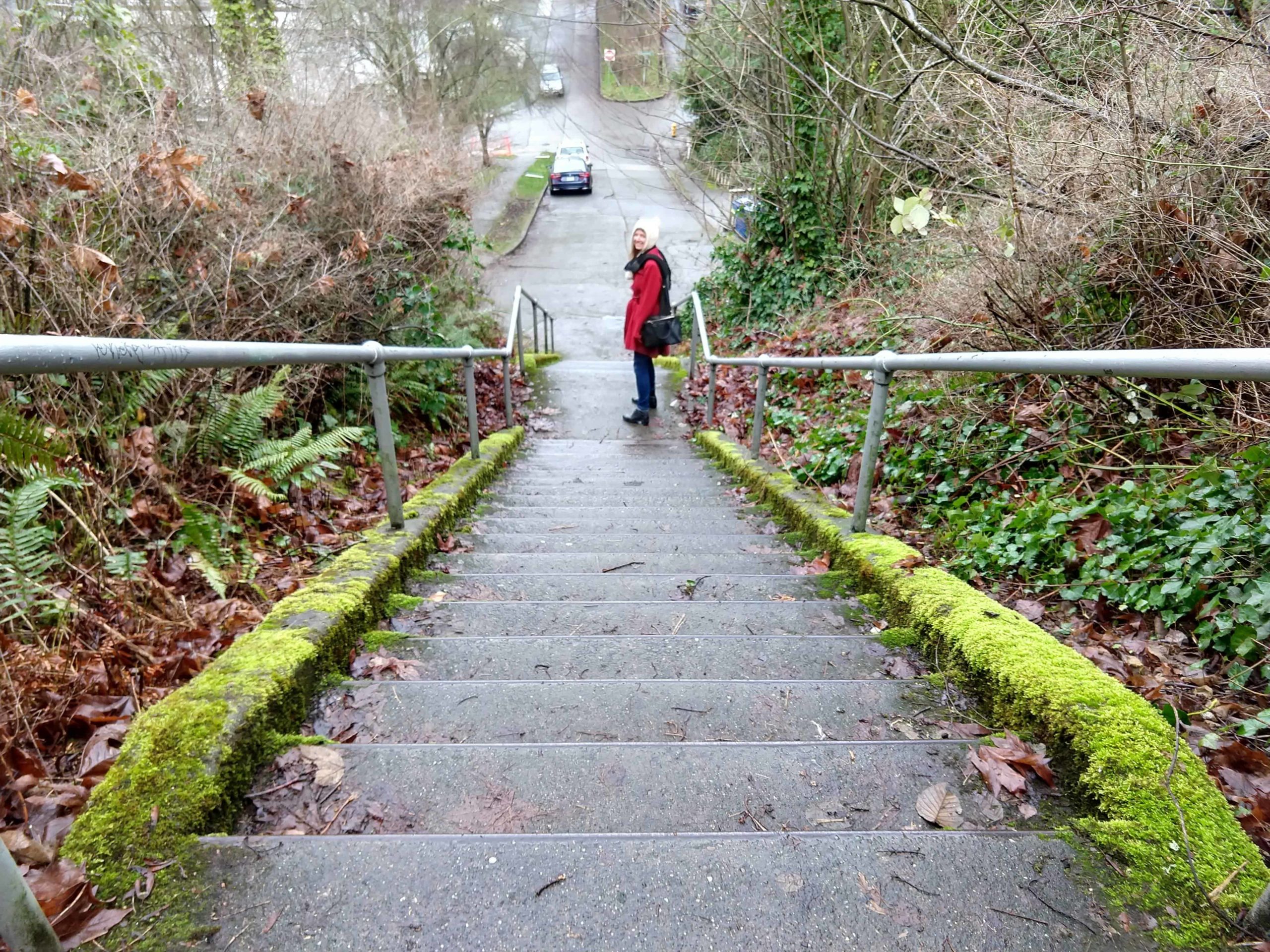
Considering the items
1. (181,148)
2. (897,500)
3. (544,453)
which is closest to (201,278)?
(181,148)

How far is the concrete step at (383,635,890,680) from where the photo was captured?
207 centimetres

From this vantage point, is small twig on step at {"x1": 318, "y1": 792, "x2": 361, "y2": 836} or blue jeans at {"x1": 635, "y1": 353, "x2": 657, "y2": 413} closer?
small twig on step at {"x1": 318, "y1": 792, "x2": 361, "y2": 836}

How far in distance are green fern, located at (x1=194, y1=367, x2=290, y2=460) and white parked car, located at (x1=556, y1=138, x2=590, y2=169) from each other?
2259 centimetres

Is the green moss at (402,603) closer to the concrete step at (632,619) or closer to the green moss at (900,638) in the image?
the concrete step at (632,619)

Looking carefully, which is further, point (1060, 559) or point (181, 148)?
point (181, 148)

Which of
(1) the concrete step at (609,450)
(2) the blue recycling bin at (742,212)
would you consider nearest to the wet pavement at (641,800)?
(1) the concrete step at (609,450)

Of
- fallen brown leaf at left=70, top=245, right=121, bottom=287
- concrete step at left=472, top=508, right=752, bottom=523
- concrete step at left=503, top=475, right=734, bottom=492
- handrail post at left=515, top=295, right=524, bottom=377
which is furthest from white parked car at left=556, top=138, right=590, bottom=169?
fallen brown leaf at left=70, top=245, right=121, bottom=287

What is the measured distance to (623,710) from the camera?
1814mm

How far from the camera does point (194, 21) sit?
8266 millimetres

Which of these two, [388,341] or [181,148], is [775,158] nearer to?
[388,341]

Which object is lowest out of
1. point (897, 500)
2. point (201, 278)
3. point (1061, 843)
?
point (897, 500)

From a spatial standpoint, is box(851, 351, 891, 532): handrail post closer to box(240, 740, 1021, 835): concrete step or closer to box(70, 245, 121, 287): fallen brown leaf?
box(240, 740, 1021, 835): concrete step

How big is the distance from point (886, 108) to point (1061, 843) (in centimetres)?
816

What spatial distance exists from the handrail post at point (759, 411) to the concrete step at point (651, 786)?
3.41 m
